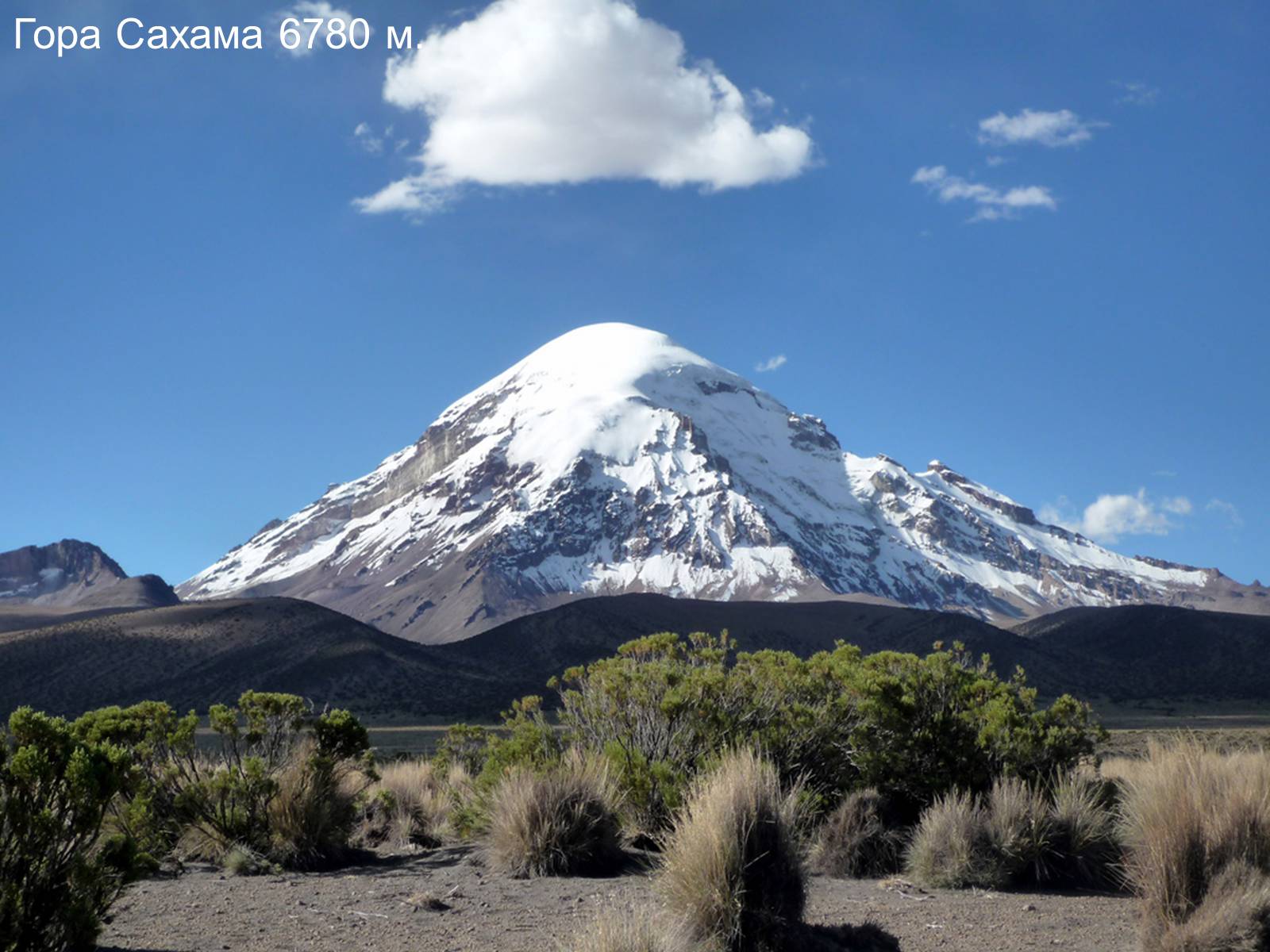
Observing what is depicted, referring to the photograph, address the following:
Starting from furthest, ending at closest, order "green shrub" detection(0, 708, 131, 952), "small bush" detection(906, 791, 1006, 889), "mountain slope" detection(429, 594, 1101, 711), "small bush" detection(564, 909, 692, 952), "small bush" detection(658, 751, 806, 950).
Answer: "mountain slope" detection(429, 594, 1101, 711) < "small bush" detection(906, 791, 1006, 889) < "small bush" detection(658, 751, 806, 950) < "green shrub" detection(0, 708, 131, 952) < "small bush" detection(564, 909, 692, 952)

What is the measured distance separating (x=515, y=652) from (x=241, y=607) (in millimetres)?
22335

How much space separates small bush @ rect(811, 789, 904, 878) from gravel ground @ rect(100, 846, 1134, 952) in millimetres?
284

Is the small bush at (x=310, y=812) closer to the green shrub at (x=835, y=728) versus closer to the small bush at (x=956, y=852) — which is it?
the green shrub at (x=835, y=728)

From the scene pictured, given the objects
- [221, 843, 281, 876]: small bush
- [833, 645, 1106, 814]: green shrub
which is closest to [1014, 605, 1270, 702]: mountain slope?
[833, 645, 1106, 814]: green shrub

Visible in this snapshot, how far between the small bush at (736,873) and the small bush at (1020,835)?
150 inches

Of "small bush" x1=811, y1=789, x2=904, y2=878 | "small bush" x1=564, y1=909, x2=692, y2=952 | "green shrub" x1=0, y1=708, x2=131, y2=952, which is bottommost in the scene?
"small bush" x1=811, y1=789, x2=904, y2=878

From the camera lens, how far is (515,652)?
4023 inches

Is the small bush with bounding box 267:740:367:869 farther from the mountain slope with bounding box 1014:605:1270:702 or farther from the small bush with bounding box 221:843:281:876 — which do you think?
the mountain slope with bounding box 1014:605:1270:702

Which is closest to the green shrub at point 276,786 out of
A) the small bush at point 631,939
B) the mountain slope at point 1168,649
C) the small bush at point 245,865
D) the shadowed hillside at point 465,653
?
the small bush at point 245,865

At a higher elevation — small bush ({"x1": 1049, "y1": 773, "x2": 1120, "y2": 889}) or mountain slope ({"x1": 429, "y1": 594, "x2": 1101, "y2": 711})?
mountain slope ({"x1": 429, "y1": 594, "x2": 1101, "y2": 711})

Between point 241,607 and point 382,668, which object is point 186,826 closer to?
point 382,668

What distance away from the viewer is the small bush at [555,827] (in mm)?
11461

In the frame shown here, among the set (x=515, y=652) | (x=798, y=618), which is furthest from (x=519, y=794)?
(x=798, y=618)

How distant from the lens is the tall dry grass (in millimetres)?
7805
